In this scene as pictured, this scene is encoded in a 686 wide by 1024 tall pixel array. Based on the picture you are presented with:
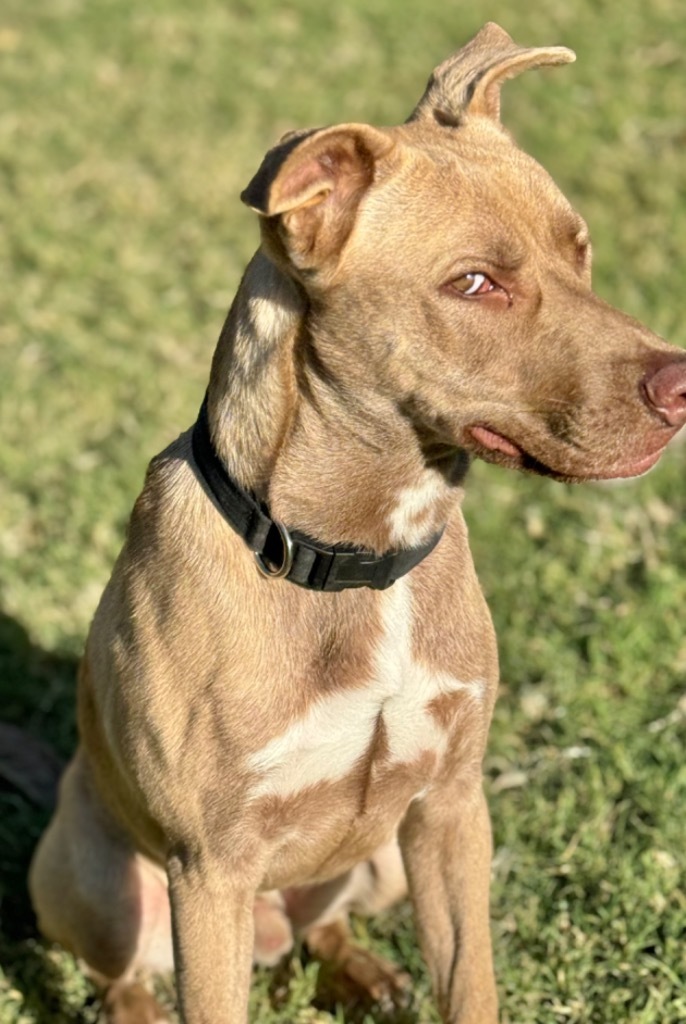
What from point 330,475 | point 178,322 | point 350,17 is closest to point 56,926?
point 330,475

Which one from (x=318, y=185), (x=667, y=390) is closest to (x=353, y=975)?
(x=667, y=390)

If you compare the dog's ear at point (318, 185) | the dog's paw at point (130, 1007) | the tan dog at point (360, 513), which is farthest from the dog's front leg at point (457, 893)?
the dog's ear at point (318, 185)

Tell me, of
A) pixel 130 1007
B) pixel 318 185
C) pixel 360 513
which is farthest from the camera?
pixel 130 1007

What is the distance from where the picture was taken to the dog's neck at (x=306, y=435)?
9.92 ft

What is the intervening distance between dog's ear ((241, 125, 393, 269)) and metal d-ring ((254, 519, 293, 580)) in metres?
0.57

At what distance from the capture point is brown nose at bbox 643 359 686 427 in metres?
2.89

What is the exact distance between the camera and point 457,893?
3520 mm

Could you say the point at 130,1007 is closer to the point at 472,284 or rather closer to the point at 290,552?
the point at 290,552

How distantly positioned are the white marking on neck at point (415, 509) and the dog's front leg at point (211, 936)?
826 mm

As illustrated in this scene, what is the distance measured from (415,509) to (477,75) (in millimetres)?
1022

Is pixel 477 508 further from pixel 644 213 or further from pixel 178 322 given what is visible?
pixel 644 213

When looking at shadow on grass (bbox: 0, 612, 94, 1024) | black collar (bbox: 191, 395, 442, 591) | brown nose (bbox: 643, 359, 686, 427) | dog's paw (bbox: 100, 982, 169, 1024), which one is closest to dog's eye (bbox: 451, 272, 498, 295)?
brown nose (bbox: 643, 359, 686, 427)

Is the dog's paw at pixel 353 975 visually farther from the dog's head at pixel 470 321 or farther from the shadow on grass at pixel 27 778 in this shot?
the dog's head at pixel 470 321

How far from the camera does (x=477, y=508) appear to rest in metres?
5.97
